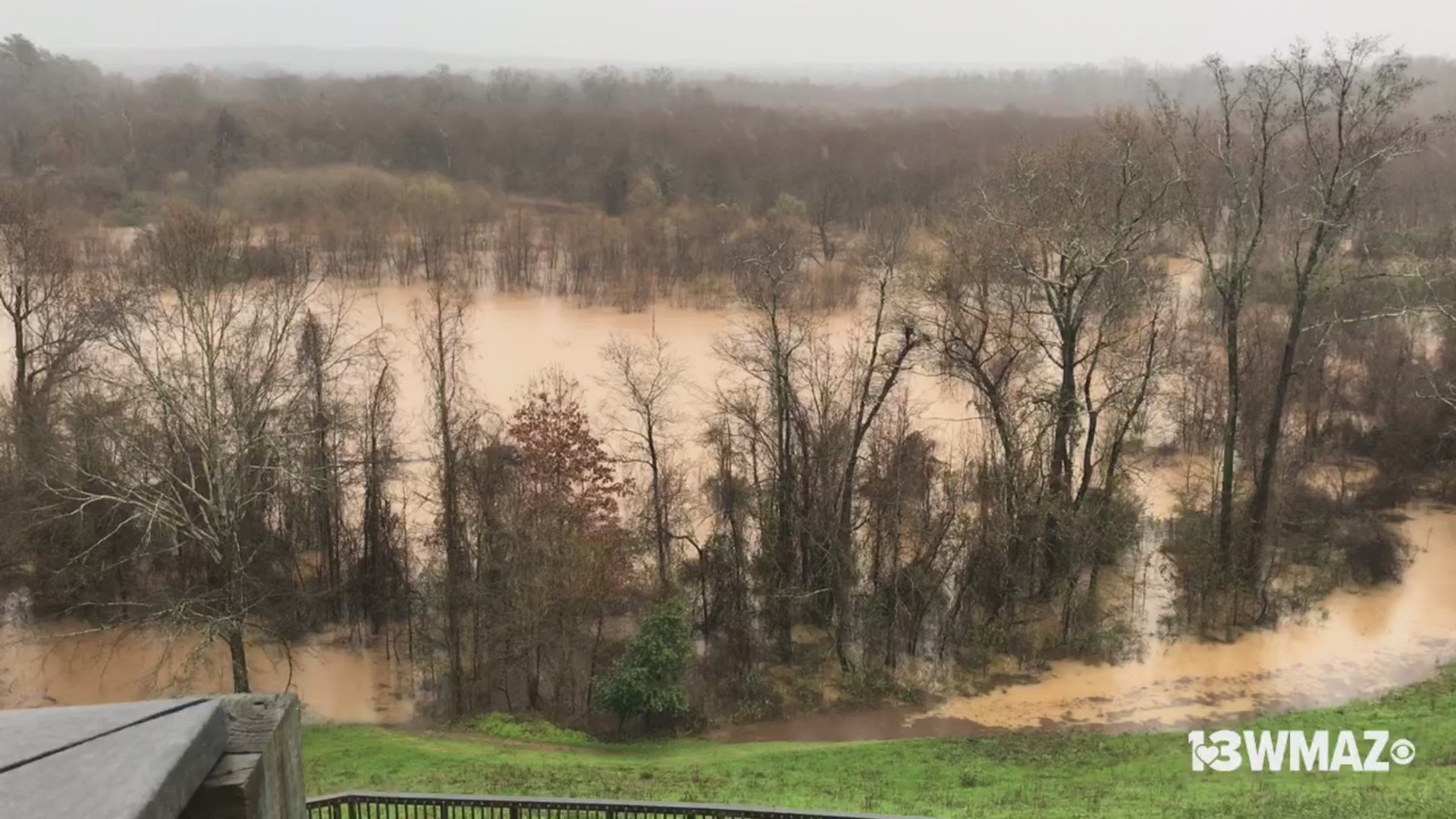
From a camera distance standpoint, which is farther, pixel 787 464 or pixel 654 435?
pixel 654 435

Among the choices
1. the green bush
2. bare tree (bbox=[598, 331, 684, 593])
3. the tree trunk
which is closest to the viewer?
the tree trunk

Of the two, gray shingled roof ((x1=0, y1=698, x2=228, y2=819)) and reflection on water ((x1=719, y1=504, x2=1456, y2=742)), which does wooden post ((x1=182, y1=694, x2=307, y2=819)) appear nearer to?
gray shingled roof ((x1=0, y1=698, x2=228, y2=819))

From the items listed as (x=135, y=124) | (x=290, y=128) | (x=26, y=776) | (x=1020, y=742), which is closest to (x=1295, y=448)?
(x=1020, y=742)

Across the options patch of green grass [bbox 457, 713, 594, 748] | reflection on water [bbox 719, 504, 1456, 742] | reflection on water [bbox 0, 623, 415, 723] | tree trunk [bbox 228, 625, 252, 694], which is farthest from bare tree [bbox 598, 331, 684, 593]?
tree trunk [bbox 228, 625, 252, 694]

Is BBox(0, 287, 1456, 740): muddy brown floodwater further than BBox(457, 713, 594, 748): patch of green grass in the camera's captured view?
Yes

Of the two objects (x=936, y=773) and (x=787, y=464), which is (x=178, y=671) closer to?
(x=787, y=464)

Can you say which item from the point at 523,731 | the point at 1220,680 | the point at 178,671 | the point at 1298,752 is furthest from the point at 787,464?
the point at 178,671
